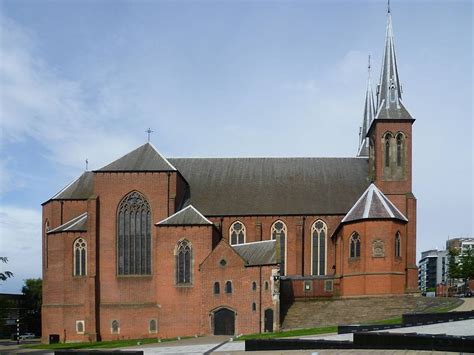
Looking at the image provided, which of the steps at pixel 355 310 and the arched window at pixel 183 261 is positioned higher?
the arched window at pixel 183 261

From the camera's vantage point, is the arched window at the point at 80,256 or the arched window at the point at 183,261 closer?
Answer: the arched window at the point at 183,261

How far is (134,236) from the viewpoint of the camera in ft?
185

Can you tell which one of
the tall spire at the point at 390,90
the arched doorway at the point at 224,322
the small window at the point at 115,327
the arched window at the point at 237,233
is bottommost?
the small window at the point at 115,327

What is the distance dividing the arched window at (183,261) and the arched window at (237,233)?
6.54 metres

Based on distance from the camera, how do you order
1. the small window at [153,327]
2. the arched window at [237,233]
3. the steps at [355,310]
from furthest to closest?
the arched window at [237,233]
the small window at [153,327]
the steps at [355,310]

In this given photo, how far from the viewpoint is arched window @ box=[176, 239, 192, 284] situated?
53219 mm

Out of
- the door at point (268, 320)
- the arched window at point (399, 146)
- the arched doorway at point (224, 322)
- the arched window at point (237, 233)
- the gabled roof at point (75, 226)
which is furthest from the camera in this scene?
the arched window at point (399, 146)

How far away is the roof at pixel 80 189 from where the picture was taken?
60312 millimetres

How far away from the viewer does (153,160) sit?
57406 mm

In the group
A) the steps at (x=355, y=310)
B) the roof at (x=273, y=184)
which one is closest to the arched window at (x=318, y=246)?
the roof at (x=273, y=184)

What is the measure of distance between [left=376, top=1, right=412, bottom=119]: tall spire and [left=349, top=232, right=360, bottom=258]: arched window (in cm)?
1252

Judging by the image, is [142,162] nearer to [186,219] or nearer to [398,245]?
[186,219]

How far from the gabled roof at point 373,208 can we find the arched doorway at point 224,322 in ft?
44.7

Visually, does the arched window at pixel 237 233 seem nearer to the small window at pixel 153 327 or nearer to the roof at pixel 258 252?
the roof at pixel 258 252
